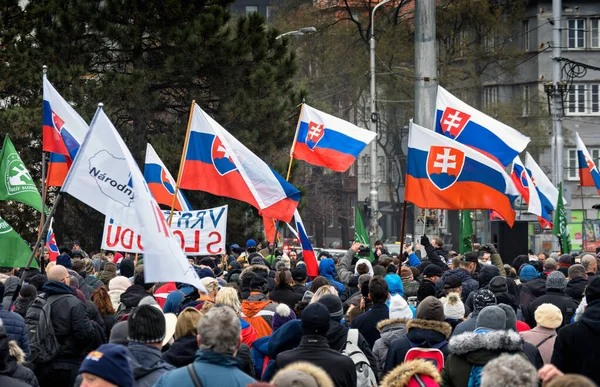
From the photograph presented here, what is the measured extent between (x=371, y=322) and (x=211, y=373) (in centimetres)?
419

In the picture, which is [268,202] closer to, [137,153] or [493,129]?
[493,129]

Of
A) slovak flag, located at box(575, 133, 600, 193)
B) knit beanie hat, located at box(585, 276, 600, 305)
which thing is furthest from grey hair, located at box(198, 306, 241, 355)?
slovak flag, located at box(575, 133, 600, 193)

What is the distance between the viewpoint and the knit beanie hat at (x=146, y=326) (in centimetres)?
647

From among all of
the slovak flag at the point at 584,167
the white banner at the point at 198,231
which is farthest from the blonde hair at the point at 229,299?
the slovak flag at the point at 584,167

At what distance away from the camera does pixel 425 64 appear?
88.8ft

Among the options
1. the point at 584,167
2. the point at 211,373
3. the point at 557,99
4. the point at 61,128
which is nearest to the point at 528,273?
the point at 61,128

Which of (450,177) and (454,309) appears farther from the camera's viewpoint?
(450,177)

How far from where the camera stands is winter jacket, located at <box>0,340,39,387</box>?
6355mm

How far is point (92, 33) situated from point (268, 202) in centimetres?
1508

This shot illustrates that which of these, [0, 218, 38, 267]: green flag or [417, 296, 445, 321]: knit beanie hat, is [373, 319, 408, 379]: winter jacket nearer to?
[417, 296, 445, 321]: knit beanie hat

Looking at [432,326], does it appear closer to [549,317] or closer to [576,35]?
[549,317]

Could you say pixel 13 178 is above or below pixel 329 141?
below

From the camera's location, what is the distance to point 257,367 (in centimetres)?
879

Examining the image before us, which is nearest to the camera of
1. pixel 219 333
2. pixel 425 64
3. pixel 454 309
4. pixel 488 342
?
pixel 219 333
